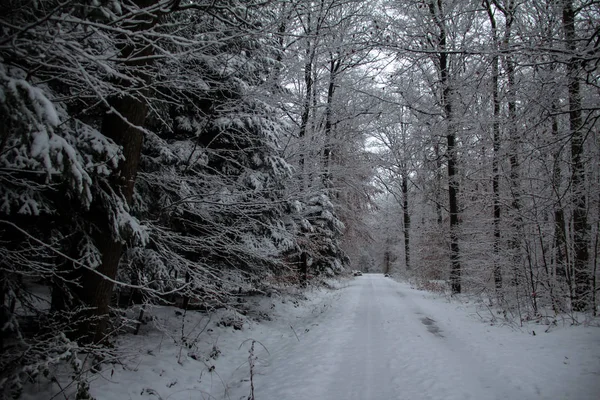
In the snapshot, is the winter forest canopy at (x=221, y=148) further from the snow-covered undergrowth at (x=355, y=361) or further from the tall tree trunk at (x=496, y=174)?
the snow-covered undergrowth at (x=355, y=361)

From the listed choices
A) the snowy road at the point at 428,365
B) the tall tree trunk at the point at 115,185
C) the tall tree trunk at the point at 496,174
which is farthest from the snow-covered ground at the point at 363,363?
the tall tree trunk at the point at 496,174

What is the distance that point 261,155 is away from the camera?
7160mm

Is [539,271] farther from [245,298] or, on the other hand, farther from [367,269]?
[367,269]

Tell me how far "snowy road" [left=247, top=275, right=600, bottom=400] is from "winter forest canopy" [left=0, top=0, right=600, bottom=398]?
5.44ft

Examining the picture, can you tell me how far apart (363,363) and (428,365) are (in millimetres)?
948

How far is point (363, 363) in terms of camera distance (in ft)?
15.8

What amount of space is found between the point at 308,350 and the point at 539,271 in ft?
21.0

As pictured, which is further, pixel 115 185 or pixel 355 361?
pixel 355 361

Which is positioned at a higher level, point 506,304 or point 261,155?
point 261,155

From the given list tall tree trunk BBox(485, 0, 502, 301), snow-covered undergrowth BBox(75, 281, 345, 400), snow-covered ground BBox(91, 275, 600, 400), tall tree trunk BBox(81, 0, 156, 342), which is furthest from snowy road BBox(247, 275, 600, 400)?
tall tree trunk BBox(485, 0, 502, 301)

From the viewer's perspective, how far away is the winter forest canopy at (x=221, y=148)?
2.64m

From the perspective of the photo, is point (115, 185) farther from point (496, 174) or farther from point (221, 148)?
point (496, 174)

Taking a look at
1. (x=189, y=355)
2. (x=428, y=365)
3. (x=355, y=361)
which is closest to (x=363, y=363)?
(x=355, y=361)

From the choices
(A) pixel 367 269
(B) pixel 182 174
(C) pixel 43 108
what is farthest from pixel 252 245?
(A) pixel 367 269
